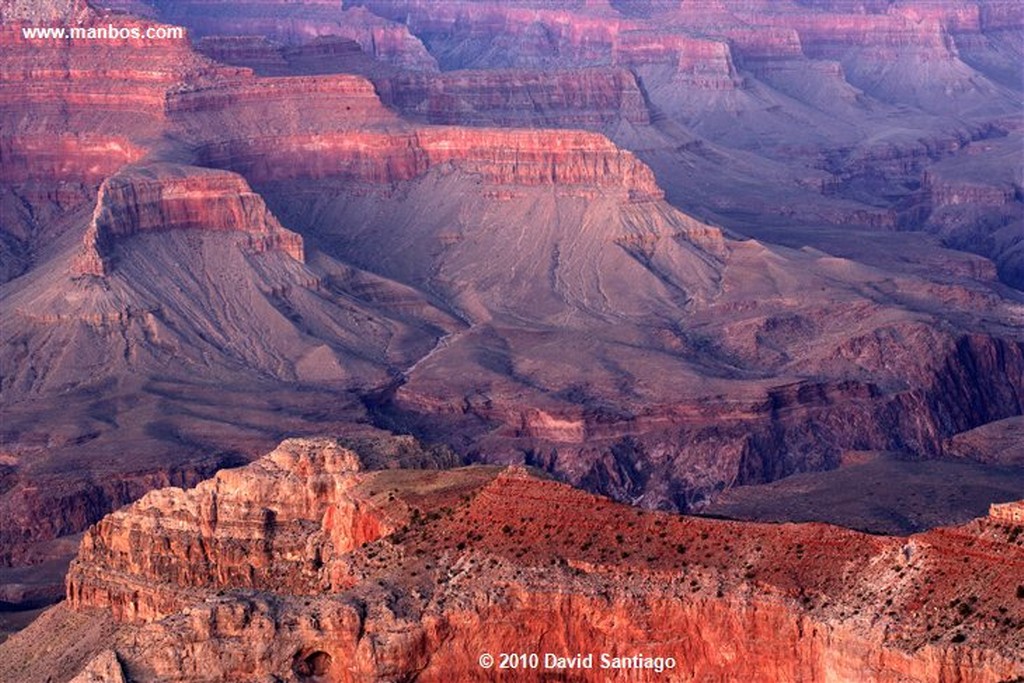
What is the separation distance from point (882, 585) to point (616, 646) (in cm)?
519

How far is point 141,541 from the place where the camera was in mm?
63875

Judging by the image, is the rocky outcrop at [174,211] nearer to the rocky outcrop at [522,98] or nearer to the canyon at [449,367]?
the canyon at [449,367]

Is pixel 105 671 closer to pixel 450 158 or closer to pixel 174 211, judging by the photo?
pixel 174 211

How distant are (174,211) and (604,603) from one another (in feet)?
284

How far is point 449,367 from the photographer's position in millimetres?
124062

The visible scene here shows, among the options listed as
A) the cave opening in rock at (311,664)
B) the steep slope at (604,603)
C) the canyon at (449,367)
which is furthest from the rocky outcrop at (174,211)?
the cave opening in rock at (311,664)

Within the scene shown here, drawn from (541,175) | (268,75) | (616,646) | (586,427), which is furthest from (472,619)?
(268,75)

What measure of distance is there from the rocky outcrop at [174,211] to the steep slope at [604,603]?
75651 millimetres

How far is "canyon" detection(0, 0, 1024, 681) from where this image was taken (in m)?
47.9

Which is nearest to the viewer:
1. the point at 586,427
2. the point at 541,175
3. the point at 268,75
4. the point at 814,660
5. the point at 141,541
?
the point at 814,660

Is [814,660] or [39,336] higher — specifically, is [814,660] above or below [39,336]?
above

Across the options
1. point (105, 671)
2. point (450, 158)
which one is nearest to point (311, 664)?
point (105, 671)

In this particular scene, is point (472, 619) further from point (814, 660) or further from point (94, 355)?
point (94, 355)

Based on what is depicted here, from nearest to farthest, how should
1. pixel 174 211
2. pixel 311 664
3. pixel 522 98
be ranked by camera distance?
pixel 311 664
pixel 174 211
pixel 522 98
